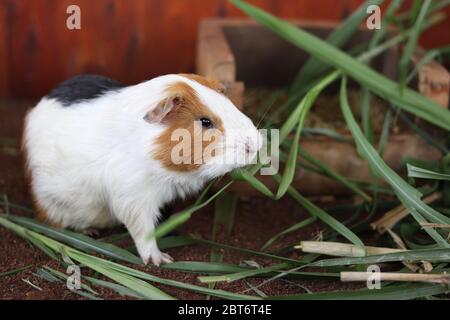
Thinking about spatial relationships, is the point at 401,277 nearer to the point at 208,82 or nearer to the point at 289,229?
the point at 289,229

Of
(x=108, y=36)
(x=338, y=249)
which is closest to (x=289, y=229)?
(x=338, y=249)

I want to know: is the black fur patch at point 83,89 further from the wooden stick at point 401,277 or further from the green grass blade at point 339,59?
the wooden stick at point 401,277

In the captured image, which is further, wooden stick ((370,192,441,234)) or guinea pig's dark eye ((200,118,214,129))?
wooden stick ((370,192,441,234))

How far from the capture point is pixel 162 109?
2.25 m

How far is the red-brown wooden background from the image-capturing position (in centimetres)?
379

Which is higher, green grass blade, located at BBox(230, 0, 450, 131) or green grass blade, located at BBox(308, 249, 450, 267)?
green grass blade, located at BBox(230, 0, 450, 131)

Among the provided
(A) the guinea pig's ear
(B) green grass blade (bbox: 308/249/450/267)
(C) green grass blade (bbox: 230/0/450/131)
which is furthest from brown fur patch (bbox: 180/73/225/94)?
(B) green grass blade (bbox: 308/249/450/267)

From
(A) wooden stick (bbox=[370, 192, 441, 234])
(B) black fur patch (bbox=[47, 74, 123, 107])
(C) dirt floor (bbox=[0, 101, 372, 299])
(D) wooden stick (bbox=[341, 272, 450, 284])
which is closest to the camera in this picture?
(D) wooden stick (bbox=[341, 272, 450, 284])

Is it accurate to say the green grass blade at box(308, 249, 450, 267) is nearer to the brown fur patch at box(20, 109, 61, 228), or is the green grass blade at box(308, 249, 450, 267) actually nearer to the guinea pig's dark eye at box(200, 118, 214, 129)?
the guinea pig's dark eye at box(200, 118, 214, 129)

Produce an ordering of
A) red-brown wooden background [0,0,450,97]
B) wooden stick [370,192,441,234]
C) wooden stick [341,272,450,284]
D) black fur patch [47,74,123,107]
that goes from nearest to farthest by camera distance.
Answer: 1. wooden stick [341,272,450,284]
2. black fur patch [47,74,123,107]
3. wooden stick [370,192,441,234]
4. red-brown wooden background [0,0,450,97]

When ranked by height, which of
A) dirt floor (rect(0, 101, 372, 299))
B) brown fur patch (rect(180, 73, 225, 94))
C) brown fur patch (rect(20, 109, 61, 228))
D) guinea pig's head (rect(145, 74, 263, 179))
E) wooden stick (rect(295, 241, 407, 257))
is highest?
brown fur patch (rect(180, 73, 225, 94))

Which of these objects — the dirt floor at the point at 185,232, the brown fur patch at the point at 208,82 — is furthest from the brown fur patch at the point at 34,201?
the brown fur patch at the point at 208,82
